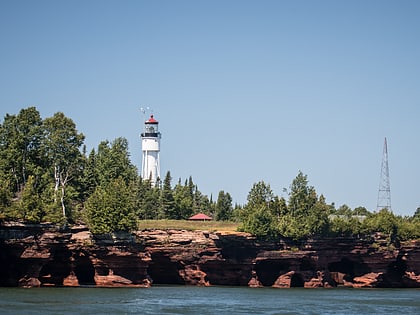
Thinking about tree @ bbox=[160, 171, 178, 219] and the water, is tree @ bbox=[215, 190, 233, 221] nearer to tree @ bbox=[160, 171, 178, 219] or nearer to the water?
tree @ bbox=[160, 171, 178, 219]

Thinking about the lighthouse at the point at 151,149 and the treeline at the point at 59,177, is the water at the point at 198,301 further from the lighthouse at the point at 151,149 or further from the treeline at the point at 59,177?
the lighthouse at the point at 151,149

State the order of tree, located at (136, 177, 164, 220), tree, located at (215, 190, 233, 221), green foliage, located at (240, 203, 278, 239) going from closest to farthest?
green foliage, located at (240, 203, 278, 239) → tree, located at (136, 177, 164, 220) → tree, located at (215, 190, 233, 221)

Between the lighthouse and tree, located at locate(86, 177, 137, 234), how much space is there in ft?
144

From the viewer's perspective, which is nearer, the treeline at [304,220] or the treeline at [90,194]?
the treeline at [90,194]

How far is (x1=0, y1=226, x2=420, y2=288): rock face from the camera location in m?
72.9

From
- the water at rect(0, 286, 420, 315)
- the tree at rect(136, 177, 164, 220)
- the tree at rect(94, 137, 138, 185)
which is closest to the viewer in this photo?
the water at rect(0, 286, 420, 315)

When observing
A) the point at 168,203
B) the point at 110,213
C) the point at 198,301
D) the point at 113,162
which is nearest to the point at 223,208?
the point at 168,203

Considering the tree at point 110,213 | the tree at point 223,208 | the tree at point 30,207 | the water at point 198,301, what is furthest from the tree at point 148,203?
the tree at point 30,207

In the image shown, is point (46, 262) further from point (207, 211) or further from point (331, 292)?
point (207, 211)

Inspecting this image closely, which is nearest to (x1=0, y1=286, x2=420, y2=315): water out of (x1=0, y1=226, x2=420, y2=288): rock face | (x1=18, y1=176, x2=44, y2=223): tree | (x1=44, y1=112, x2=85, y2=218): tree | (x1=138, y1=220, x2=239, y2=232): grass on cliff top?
(x1=0, y1=226, x2=420, y2=288): rock face

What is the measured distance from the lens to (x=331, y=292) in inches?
2992

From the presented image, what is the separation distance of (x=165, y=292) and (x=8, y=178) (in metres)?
21.6

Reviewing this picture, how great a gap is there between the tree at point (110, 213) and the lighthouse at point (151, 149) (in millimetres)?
43953

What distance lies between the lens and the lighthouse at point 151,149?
121m
